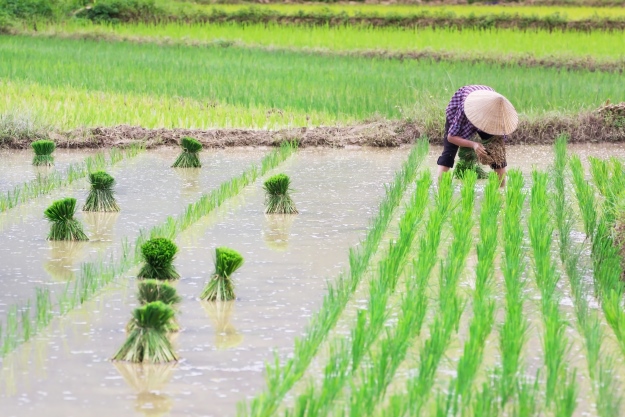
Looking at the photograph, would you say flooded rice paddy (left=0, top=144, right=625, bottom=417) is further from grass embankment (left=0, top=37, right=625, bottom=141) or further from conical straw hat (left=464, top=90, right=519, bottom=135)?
grass embankment (left=0, top=37, right=625, bottom=141)

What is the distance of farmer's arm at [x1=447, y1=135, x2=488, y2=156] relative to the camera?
7.12 meters

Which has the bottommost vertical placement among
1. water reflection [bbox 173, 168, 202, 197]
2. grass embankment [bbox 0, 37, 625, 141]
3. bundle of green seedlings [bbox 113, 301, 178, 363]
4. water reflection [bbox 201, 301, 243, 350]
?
water reflection [bbox 173, 168, 202, 197]

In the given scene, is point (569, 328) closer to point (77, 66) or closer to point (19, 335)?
point (19, 335)

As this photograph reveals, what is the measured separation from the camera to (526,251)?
5.75 metres

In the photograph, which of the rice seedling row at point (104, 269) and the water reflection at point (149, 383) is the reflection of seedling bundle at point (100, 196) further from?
the water reflection at point (149, 383)

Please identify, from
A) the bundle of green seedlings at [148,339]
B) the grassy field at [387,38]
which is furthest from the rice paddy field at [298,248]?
the grassy field at [387,38]

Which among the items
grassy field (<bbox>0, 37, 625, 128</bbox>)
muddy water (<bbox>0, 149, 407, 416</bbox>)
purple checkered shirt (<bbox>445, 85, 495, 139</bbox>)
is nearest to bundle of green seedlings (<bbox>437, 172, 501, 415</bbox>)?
muddy water (<bbox>0, 149, 407, 416</bbox>)

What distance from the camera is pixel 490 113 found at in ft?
23.3

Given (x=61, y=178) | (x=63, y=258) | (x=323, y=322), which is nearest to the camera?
(x=323, y=322)

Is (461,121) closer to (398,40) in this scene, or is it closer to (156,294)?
(156,294)

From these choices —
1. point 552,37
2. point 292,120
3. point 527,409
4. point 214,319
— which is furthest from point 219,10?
point 527,409

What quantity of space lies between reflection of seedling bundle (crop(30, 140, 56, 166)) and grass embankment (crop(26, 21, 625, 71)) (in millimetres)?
7635

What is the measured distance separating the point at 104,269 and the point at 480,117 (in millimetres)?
2839

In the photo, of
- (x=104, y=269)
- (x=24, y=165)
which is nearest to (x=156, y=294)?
(x=104, y=269)
